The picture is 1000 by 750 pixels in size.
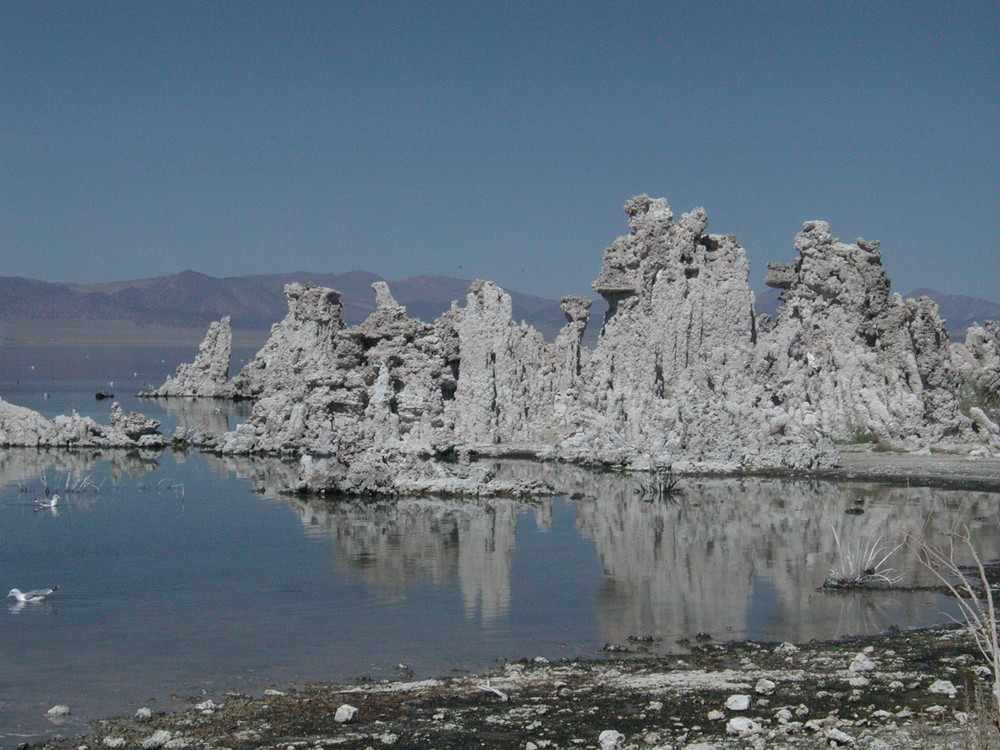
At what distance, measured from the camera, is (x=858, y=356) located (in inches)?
1511

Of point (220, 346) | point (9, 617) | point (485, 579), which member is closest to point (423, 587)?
point (485, 579)

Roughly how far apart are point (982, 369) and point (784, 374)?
316 inches

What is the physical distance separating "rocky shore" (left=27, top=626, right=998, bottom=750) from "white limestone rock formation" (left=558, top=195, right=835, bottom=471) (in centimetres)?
2351

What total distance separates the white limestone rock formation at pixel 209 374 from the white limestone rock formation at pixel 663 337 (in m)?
34.4

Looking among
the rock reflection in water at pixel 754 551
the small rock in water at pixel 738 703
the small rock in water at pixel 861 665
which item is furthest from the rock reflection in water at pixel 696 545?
the small rock in water at pixel 738 703

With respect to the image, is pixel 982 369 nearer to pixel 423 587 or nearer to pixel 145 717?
pixel 423 587

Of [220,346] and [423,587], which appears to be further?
[220,346]

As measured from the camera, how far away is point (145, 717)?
1113cm

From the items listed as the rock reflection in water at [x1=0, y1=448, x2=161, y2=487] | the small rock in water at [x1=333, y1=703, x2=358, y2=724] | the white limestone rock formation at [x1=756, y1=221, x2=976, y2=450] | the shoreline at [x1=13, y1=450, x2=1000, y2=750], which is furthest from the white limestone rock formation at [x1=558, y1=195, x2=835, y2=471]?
the small rock in water at [x1=333, y1=703, x2=358, y2=724]

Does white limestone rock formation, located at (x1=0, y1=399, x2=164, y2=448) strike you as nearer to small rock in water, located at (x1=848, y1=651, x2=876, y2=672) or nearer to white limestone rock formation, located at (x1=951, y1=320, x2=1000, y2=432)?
white limestone rock formation, located at (x1=951, y1=320, x2=1000, y2=432)

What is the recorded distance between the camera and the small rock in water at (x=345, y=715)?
10.8 m

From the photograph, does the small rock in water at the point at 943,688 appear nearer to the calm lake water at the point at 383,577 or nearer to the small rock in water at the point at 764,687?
the small rock in water at the point at 764,687

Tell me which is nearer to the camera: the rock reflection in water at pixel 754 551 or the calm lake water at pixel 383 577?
the calm lake water at pixel 383 577

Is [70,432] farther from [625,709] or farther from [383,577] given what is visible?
[625,709]
